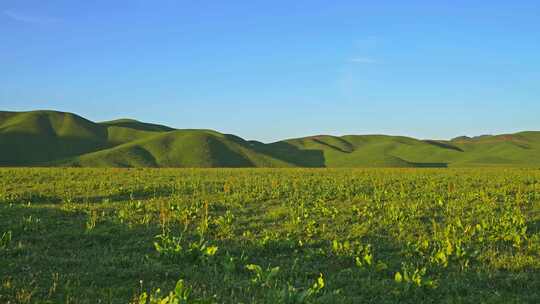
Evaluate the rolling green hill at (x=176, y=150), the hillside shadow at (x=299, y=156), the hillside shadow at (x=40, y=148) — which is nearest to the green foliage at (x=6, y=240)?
the rolling green hill at (x=176, y=150)

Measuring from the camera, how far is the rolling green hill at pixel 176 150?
121m

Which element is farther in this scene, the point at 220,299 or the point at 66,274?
the point at 66,274

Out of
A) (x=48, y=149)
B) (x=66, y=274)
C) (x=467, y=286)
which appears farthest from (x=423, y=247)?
(x=48, y=149)

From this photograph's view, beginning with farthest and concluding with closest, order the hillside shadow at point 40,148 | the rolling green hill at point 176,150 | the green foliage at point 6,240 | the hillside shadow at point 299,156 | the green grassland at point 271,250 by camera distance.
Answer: the hillside shadow at point 299,156, the hillside shadow at point 40,148, the rolling green hill at point 176,150, the green foliage at point 6,240, the green grassland at point 271,250

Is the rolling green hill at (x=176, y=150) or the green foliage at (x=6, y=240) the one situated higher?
the rolling green hill at (x=176, y=150)

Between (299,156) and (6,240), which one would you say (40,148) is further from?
(6,240)

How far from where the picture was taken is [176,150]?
428 feet

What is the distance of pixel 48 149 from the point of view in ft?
458

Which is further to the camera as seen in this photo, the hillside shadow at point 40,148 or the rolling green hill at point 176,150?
the hillside shadow at point 40,148

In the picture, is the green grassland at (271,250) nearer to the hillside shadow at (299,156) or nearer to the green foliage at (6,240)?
the green foliage at (6,240)

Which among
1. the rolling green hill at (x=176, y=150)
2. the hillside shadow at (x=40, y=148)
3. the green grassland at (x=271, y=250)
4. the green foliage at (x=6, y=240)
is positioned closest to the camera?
the green grassland at (x=271, y=250)

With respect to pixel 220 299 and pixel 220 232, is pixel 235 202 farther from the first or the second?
pixel 220 299

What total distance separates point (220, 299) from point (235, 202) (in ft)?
43.8

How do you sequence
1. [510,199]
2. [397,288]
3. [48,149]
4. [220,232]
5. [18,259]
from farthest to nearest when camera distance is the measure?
[48,149] < [510,199] < [220,232] < [18,259] < [397,288]
